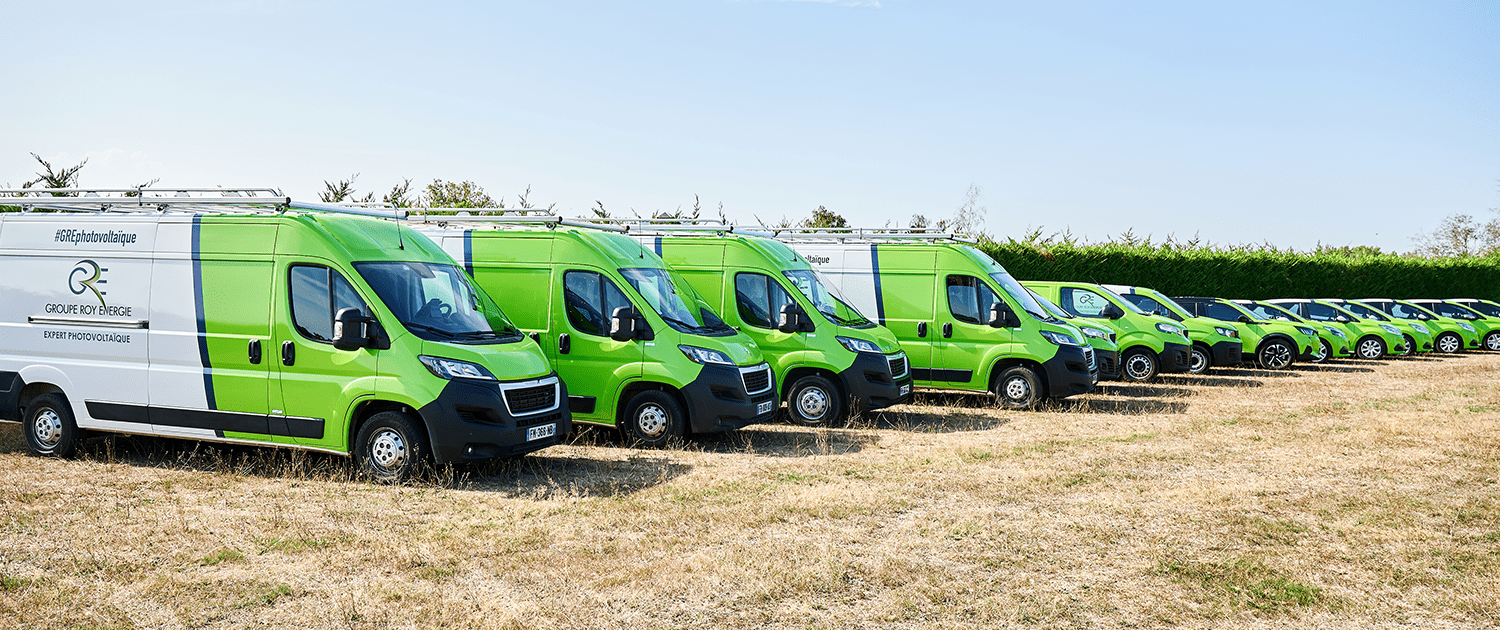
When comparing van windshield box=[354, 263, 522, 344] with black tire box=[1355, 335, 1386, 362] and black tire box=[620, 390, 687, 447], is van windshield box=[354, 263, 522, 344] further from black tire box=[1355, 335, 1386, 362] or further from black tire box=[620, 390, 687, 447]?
black tire box=[1355, 335, 1386, 362]

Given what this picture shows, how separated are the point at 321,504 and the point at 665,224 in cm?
628

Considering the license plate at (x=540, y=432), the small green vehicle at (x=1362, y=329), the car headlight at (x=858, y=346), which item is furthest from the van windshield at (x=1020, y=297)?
the small green vehicle at (x=1362, y=329)

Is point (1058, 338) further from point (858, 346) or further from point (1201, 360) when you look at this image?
point (1201, 360)

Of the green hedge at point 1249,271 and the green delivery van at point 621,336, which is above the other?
the green hedge at point 1249,271

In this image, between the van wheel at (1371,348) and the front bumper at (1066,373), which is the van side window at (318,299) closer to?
the front bumper at (1066,373)

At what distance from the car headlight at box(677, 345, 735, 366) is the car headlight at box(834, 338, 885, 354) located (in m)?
2.17

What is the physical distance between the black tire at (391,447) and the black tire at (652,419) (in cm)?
245

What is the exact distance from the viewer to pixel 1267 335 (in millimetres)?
21094

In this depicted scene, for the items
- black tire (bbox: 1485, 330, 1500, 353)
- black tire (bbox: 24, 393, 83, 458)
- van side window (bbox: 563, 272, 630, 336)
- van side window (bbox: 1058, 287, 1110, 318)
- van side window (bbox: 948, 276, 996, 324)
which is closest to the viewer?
black tire (bbox: 24, 393, 83, 458)

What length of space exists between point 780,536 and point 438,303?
3.55 metres

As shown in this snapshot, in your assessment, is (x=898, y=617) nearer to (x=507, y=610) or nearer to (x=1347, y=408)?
(x=507, y=610)

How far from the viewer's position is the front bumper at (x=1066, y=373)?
13617 millimetres

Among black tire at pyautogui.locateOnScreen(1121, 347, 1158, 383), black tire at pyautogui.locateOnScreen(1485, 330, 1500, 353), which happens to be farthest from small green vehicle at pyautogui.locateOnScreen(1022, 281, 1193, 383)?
black tire at pyautogui.locateOnScreen(1485, 330, 1500, 353)

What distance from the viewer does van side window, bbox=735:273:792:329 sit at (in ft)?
40.3
